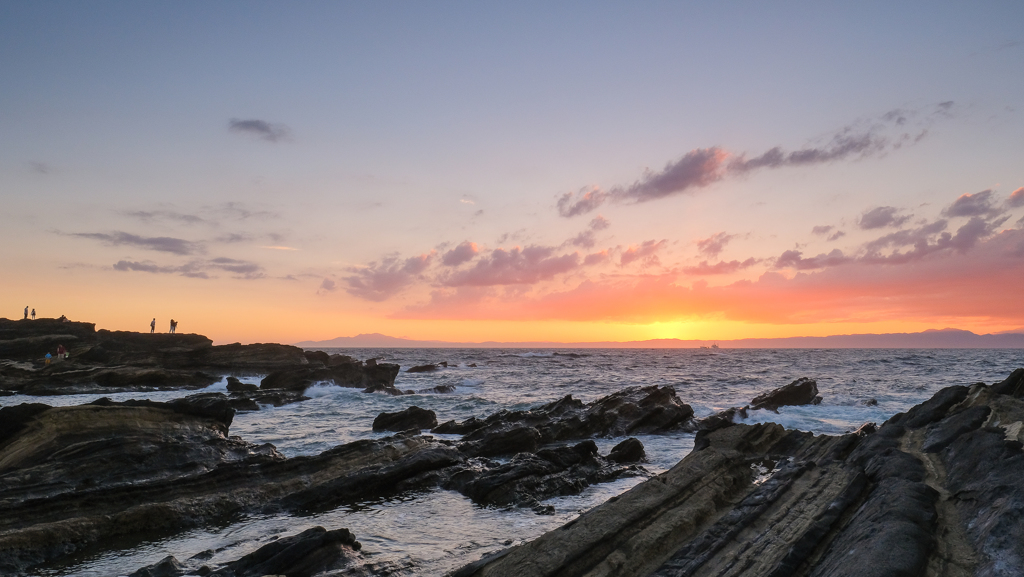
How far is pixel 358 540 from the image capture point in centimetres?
1190

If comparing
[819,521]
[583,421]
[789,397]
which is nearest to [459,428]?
[583,421]

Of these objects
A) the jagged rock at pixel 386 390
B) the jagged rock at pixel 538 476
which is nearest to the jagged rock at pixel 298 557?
the jagged rock at pixel 538 476

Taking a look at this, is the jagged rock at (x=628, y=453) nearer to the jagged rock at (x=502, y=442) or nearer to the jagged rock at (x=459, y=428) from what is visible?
the jagged rock at (x=502, y=442)

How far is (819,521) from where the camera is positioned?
8.78m

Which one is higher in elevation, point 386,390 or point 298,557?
point 298,557

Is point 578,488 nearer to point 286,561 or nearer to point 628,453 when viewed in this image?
point 628,453

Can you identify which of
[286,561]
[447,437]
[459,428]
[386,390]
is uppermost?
[286,561]

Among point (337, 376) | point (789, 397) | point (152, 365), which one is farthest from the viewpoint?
point (337, 376)

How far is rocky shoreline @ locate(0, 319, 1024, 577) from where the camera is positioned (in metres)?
8.03

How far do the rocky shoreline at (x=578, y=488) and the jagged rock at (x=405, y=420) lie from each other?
35cm

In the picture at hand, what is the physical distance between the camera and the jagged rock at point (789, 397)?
35.2 m

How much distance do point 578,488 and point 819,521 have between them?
7.94 metres

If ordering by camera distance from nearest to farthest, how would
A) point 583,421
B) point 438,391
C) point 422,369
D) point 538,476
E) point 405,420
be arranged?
1. point 538,476
2. point 583,421
3. point 405,420
4. point 438,391
5. point 422,369

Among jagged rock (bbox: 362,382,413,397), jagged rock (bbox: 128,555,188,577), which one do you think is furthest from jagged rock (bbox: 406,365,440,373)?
jagged rock (bbox: 128,555,188,577)
